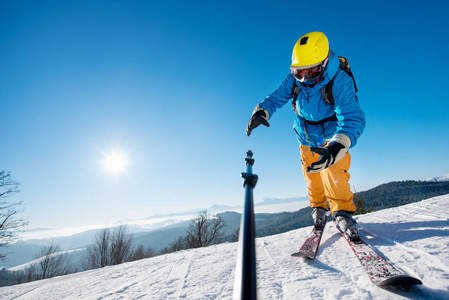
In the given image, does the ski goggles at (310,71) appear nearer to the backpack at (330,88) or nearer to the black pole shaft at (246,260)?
the backpack at (330,88)

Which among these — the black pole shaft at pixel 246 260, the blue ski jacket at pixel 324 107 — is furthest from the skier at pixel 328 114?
the black pole shaft at pixel 246 260

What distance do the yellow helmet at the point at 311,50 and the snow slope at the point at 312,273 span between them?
2.15 m

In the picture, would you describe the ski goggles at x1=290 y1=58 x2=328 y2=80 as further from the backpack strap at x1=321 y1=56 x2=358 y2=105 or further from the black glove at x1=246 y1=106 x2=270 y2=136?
the black glove at x1=246 y1=106 x2=270 y2=136

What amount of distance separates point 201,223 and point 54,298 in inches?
1090

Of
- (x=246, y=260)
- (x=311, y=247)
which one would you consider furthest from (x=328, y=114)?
(x=246, y=260)

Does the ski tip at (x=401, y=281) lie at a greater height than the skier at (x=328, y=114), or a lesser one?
lesser

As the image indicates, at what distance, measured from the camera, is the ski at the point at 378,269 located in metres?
1.25

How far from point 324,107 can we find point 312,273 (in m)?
1.90

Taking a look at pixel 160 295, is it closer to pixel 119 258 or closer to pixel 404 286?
pixel 404 286

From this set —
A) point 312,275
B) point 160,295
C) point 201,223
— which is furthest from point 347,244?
point 201,223

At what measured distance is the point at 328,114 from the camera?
8.08ft

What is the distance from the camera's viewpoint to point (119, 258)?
91.3 feet

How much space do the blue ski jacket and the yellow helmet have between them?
0.15 metres

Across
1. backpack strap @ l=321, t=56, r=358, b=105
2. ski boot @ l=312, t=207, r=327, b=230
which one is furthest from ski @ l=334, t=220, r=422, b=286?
backpack strap @ l=321, t=56, r=358, b=105
